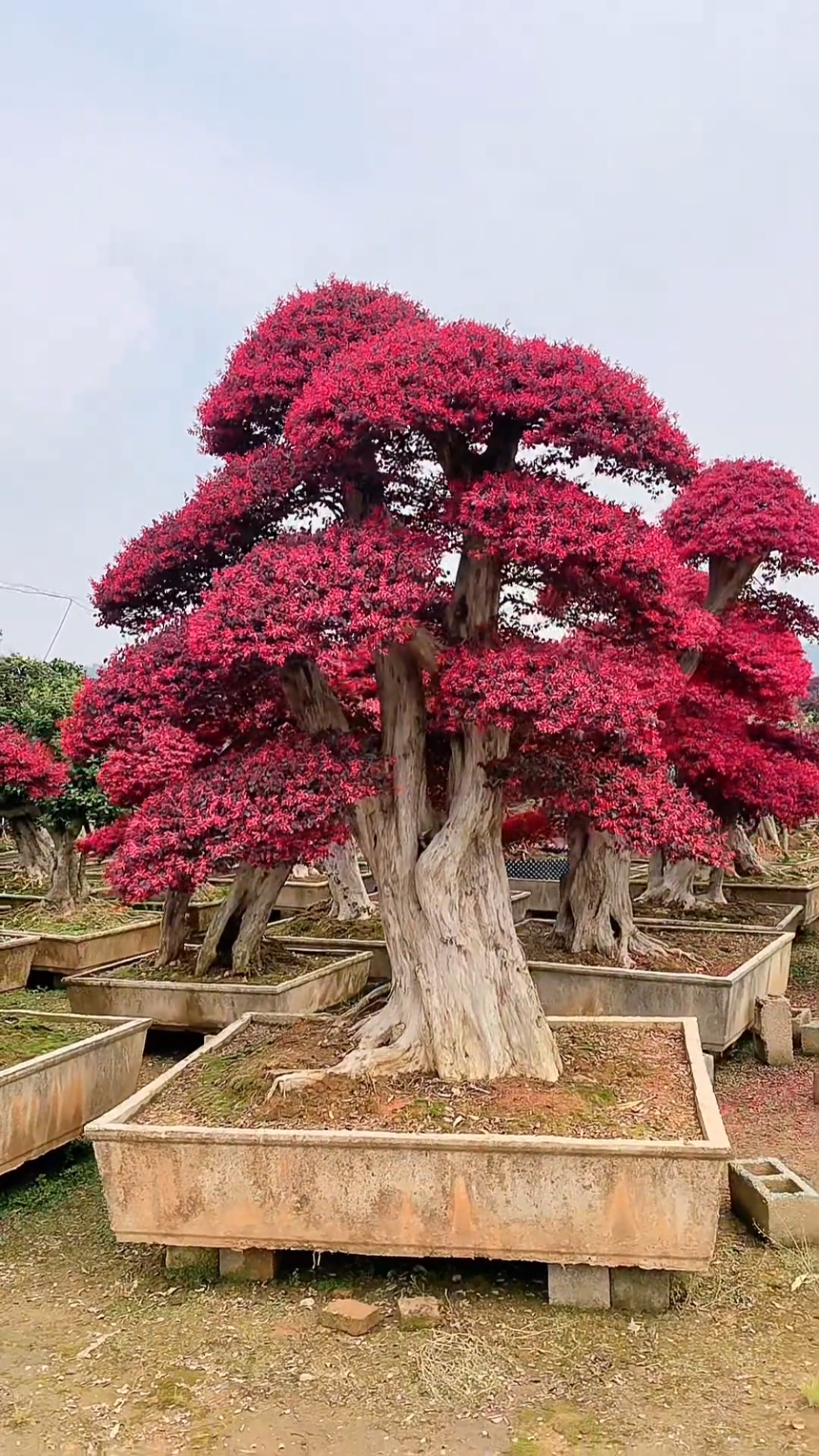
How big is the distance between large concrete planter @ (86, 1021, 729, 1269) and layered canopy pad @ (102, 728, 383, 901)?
3.86 ft

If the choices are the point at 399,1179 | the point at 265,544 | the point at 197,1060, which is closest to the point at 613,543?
the point at 265,544

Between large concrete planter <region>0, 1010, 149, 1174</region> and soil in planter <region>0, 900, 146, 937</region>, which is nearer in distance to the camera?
large concrete planter <region>0, 1010, 149, 1174</region>

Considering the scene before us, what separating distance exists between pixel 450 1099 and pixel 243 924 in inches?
161

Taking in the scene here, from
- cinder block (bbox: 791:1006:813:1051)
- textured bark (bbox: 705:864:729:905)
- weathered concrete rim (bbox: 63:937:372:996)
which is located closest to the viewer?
weathered concrete rim (bbox: 63:937:372:996)

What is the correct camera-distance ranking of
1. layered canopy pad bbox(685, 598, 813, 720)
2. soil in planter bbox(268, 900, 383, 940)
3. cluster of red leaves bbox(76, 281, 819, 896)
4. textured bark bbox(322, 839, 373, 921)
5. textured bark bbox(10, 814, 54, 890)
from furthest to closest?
textured bark bbox(10, 814, 54, 890), textured bark bbox(322, 839, 373, 921), soil in planter bbox(268, 900, 383, 940), layered canopy pad bbox(685, 598, 813, 720), cluster of red leaves bbox(76, 281, 819, 896)

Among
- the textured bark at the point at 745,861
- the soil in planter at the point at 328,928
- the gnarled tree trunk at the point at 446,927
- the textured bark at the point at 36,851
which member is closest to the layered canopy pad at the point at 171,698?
the gnarled tree trunk at the point at 446,927

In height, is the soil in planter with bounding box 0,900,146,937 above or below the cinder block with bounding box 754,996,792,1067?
above

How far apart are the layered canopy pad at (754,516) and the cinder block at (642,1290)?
626cm

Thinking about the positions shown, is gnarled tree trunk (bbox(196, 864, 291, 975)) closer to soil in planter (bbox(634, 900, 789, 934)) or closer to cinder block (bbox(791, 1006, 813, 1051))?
cinder block (bbox(791, 1006, 813, 1051))

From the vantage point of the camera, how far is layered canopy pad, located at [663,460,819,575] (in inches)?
354

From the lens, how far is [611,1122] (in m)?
4.87

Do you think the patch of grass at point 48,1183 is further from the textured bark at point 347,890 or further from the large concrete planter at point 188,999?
the textured bark at point 347,890

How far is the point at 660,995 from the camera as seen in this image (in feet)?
26.6

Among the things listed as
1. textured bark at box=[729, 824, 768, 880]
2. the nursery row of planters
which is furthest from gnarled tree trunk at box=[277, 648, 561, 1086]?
textured bark at box=[729, 824, 768, 880]
